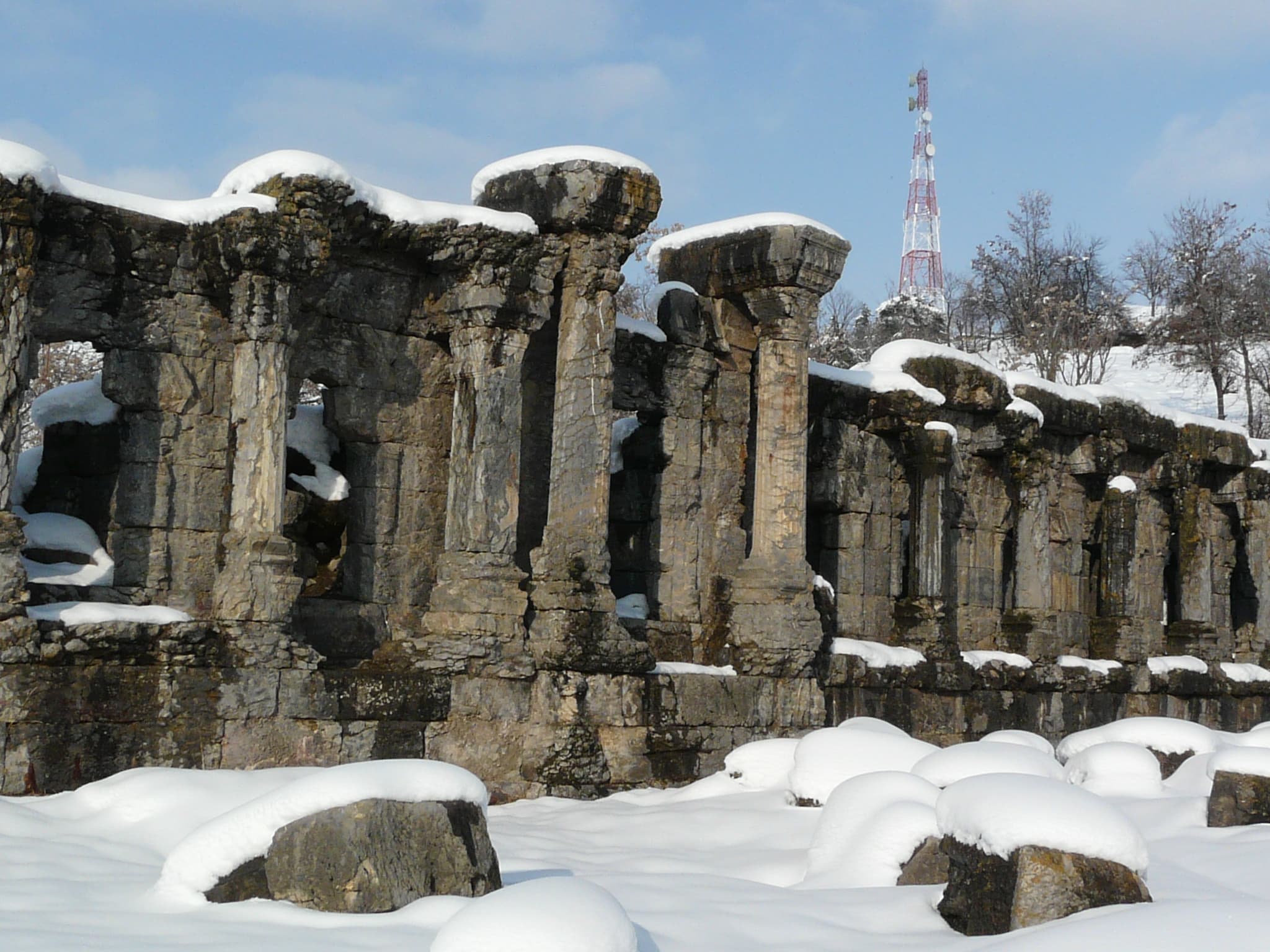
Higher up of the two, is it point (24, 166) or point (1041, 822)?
point (24, 166)

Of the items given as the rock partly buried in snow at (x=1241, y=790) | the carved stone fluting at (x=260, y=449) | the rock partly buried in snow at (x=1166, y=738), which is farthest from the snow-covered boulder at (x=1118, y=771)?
the carved stone fluting at (x=260, y=449)

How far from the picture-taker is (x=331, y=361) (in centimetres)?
1248

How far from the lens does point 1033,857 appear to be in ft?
21.8

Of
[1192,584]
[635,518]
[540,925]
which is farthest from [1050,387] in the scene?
[540,925]

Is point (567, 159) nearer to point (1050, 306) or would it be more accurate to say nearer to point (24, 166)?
point (24, 166)

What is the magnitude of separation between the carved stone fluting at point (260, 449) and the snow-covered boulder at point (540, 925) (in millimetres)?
5915

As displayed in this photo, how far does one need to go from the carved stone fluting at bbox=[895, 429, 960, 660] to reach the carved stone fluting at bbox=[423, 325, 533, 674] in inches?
249

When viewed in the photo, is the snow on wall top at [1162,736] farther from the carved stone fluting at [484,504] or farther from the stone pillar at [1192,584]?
the stone pillar at [1192,584]

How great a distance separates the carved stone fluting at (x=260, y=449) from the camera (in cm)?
1100

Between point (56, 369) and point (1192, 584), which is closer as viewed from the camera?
point (1192, 584)

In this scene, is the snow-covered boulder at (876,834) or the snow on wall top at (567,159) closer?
the snow-covered boulder at (876,834)

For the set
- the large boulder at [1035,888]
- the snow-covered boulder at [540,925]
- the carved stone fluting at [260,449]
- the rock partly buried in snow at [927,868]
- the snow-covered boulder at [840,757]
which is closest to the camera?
the snow-covered boulder at [540,925]

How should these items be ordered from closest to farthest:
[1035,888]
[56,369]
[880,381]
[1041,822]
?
[1035,888], [1041,822], [880,381], [56,369]

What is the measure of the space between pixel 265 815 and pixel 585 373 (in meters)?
6.67
